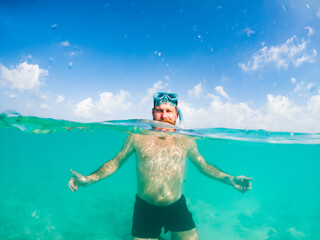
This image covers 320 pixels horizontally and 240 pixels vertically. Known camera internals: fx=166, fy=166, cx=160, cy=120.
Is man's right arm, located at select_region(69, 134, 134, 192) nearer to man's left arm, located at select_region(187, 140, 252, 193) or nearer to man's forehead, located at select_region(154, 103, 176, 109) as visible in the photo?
man's forehead, located at select_region(154, 103, 176, 109)

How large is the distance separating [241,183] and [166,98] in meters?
2.91

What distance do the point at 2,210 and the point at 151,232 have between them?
43.7 ft

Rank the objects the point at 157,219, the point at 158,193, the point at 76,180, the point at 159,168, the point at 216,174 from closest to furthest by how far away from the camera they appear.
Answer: the point at 76,180 < the point at 157,219 < the point at 158,193 < the point at 159,168 < the point at 216,174

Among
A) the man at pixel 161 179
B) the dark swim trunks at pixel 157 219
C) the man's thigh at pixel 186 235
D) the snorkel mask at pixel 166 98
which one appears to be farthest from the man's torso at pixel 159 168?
the snorkel mask at pixel 166 98

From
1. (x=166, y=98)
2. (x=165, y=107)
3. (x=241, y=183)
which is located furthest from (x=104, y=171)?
(x=241, y=183)

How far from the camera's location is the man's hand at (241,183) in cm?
375

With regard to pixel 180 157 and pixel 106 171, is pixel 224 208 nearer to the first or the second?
pixel 180 157

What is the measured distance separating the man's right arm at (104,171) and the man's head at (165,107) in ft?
3.24

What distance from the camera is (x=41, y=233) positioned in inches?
336

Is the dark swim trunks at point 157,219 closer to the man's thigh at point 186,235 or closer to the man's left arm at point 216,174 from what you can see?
the man's thigh at point 186,235

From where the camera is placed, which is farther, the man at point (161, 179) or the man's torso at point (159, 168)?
the man's torso at point (159, 168)

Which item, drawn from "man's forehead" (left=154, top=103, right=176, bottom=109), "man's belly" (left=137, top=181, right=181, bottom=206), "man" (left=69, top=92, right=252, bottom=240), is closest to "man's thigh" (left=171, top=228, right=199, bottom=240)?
"man" (left=69, top=92, right=252, bottom=240)

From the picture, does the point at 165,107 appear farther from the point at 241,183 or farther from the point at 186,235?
the point at 186,235

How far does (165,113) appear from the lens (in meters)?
4.52
